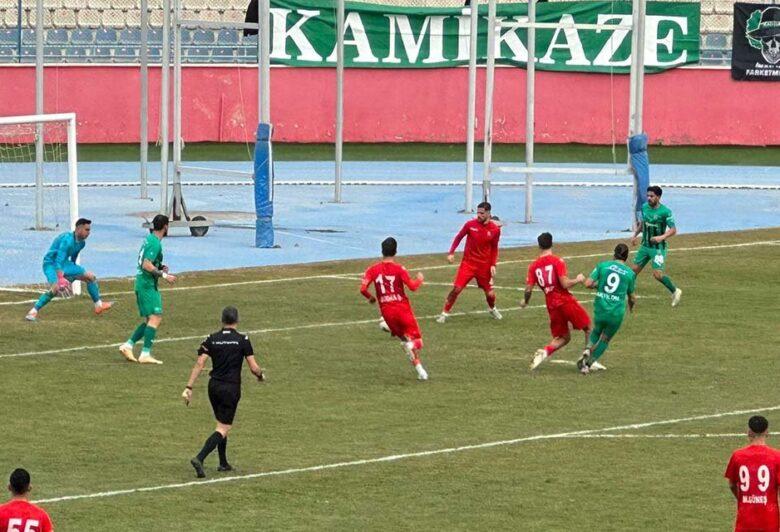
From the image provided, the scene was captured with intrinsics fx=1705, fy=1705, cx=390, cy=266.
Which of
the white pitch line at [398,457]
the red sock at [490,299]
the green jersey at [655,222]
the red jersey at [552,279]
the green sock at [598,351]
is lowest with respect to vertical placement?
the white pitch line at [398,457]

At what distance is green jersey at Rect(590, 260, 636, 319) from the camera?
20516mm

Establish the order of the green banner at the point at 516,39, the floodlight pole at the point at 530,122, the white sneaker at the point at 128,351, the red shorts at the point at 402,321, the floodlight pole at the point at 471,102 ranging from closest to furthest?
the red shorts at the point at 402,321, the white sneaker at the point at 128,351, the floodlight pole at the point at 530,122, the floodlight pole at the point at 471,102, the green banner at the point at 516,39

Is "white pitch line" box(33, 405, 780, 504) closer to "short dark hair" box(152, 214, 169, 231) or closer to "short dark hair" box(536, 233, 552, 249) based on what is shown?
"short dark hair" box(536, 233, 552, 249)

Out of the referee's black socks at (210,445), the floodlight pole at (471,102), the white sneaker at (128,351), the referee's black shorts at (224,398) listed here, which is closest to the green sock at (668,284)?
the white sneaker at (128,351)

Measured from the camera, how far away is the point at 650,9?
5206 centimetres

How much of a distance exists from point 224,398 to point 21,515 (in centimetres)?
499

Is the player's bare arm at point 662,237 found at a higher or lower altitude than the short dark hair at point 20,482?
higher

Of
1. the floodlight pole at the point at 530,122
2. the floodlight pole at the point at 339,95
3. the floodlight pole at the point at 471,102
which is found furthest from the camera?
the floodlight pole at the point at 339,95

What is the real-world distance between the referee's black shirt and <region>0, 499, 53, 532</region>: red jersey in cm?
504

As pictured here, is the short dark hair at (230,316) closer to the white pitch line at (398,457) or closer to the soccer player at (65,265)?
the white pitch line at (398,457)

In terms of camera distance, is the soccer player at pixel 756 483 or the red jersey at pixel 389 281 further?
the red jersey at pixel 389 281

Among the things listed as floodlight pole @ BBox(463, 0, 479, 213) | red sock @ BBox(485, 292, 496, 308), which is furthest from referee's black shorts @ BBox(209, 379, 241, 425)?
floodlight pole @ BBox(463, 0, 479, 213)

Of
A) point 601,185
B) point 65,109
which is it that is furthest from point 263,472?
point 65,109

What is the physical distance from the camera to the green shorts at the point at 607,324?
67.6ft
